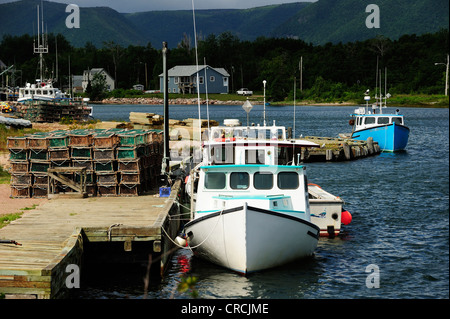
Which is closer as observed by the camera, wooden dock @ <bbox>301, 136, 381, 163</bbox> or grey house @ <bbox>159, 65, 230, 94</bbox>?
wooden dock @ <bbox>301, 136, 381, 163</bbox>

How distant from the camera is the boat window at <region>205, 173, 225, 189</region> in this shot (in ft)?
55.3

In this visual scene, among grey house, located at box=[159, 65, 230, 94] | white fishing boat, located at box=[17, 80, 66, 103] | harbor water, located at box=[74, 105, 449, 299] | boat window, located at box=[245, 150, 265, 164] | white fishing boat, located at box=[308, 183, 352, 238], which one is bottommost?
harbor water, located at box=[74, 105, 449, 299]

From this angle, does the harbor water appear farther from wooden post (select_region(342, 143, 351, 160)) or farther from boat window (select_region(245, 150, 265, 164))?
wooden post (select_region(342, 143, 351, 160))

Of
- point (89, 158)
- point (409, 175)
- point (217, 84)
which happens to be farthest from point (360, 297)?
point (217, 84)

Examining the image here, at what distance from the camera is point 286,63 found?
145m

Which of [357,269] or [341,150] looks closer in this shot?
[357,269]

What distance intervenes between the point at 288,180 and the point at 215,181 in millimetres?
2053

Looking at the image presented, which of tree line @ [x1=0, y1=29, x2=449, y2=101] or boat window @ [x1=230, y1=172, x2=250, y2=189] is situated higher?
tree line @ [x1=0, y1=29, x2=449, y2=101]

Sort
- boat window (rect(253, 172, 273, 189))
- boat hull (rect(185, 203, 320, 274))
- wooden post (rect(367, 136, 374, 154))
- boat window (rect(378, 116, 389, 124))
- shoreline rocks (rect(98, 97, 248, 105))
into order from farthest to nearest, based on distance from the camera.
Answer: shoreline rocks (rect(98, 97, 248, 105)), boat window (rect(378, 116, 389, 124)), wooden post (rect(367, 136, 374, 154)), boat window (rect(253, 172, 273, 189)), boat hull (rect(185, 203, 320, 274))

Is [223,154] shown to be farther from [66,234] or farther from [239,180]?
[66,234]

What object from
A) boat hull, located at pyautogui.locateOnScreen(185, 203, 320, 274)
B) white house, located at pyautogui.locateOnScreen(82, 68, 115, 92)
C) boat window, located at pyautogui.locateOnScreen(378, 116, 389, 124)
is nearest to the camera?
boat hull, located at pyautogui.locateOnScreen(185, 203, 320, 274)

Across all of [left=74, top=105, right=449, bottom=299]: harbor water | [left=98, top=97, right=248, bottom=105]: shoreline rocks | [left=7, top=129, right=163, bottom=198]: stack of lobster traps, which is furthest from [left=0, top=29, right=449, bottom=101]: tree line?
[left=74, top=105, right=449, bottom=299]: harbor water

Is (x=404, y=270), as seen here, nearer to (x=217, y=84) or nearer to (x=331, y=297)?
(x=331, y=297)

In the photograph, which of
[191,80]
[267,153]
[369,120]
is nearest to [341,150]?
[369,120]
